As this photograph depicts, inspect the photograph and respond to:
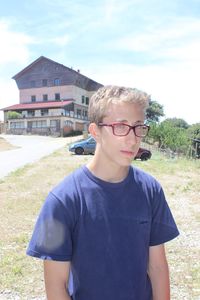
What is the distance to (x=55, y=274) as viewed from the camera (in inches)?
81.0

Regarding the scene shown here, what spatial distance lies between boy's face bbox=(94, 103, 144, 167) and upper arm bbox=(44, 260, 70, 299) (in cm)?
56

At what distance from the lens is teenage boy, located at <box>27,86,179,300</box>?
2023 mm

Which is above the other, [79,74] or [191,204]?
[79,74]

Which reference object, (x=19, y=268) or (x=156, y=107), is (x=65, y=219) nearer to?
(x=19, y=268)

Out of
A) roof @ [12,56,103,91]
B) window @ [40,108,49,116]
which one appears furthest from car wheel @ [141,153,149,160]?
roof @ [12,56,103,91]

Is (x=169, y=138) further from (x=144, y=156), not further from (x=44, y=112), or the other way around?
(x=44, y=112)

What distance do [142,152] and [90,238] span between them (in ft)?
84.5

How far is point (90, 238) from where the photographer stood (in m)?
2.05

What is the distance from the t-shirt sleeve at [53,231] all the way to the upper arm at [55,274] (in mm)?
44

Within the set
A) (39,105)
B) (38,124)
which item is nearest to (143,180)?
(38,124)

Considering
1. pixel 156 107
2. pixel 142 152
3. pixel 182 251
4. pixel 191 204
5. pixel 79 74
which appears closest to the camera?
pixel 182 251

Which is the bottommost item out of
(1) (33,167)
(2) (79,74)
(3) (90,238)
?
(1) (33,167)

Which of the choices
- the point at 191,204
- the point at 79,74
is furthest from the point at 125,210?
the point at 79,74

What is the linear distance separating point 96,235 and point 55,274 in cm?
28
